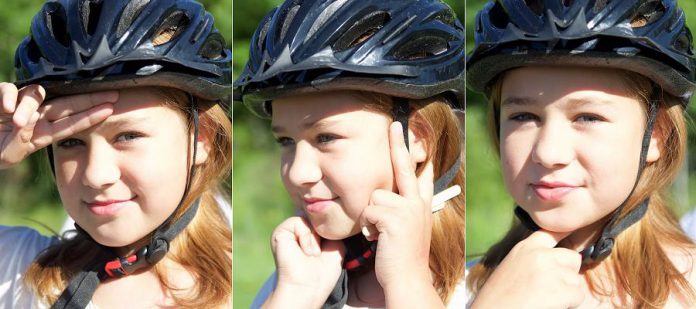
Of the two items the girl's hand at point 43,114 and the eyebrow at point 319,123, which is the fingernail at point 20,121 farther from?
the eyebrow at point 319,123

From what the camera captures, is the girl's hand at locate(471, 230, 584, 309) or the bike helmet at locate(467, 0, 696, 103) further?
the girl's hand at locate(471, 230, 584, 309)

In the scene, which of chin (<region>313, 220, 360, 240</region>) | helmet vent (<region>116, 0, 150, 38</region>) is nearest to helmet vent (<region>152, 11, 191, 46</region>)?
helmet vent (<region>116, 0, 150, 38</region>)

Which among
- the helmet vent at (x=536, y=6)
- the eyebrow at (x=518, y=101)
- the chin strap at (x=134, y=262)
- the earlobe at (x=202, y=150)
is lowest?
the chin strap at (x=134, y=262)

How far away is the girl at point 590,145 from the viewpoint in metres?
3.48

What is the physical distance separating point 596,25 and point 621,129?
389 millimetres

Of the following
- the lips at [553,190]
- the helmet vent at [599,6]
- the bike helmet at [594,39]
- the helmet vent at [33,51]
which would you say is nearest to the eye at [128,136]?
the helmet vent at [33,51]

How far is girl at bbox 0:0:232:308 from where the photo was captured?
3.76 meters

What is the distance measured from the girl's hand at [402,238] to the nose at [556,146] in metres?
0.49

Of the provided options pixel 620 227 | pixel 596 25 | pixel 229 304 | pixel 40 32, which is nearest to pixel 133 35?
pixel 40 32

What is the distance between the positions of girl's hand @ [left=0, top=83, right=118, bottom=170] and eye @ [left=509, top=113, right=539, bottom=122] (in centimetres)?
→ 149

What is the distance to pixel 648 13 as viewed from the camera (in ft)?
11.8

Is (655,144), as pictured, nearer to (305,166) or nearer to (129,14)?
(305,166)

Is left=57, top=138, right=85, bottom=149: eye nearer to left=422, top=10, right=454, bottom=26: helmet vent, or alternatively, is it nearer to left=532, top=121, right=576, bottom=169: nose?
left=422, top=10, right=454, bottom=26: helmet vent

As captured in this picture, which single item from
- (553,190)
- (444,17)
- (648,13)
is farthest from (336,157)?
(648,13)
